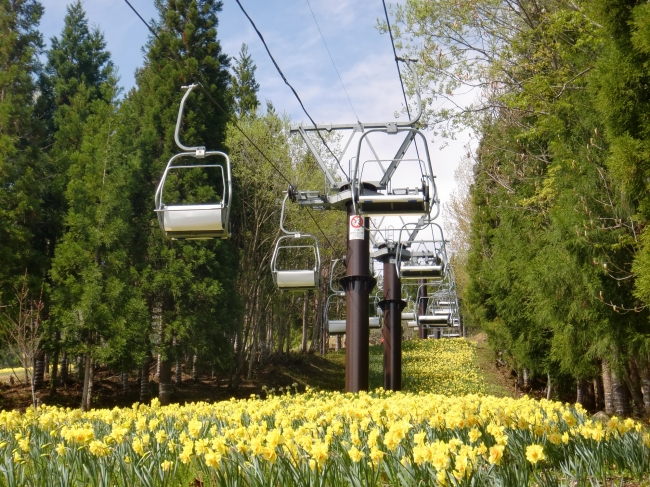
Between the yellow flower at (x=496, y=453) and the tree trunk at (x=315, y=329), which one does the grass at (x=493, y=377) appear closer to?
the tree trunk at (x=315, y=329)

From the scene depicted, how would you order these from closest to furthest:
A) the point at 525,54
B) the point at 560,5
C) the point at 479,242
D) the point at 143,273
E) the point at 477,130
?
the point at 560,5
the point at 525,54
the point at 477,130
the point at 143,273
the point at 479,242

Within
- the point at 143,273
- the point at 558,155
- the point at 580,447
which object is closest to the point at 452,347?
the point at 143,273

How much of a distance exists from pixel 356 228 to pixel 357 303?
1.50 m

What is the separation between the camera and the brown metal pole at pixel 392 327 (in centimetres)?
1811

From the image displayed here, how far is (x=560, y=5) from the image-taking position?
11.7m

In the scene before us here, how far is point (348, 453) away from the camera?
3.47 m

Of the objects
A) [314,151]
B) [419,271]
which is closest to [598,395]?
[419,271]

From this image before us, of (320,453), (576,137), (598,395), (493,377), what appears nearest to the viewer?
(320,453)

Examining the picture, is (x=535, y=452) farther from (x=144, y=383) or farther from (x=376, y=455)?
(x=144, y=383)

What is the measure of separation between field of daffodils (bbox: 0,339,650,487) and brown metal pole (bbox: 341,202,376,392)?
7315mm

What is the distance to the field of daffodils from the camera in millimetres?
3150

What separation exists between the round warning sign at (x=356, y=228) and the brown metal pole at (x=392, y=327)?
500 centimetres

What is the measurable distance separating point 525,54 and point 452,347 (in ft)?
91.6

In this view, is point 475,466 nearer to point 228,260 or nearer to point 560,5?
point 560,5
